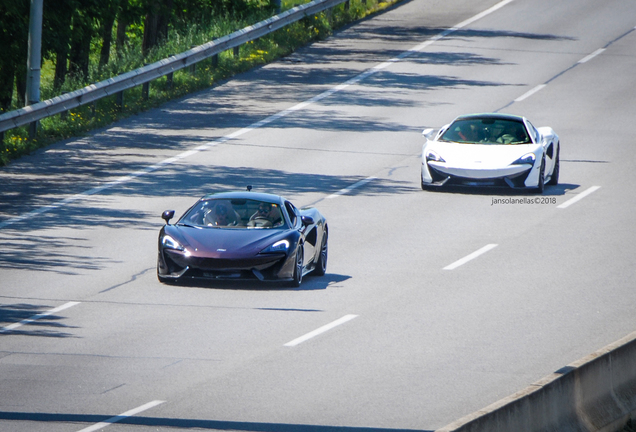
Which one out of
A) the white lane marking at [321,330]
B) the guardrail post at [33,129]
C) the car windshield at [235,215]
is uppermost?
the car windshield at [235,215]

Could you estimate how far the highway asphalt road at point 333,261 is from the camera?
32.6ft

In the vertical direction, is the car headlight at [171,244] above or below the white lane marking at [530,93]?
above

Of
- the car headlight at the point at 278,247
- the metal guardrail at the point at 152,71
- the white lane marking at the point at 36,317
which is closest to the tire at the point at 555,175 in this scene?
the car headlight at the point at 278,247

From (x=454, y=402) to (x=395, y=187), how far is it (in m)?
12.3

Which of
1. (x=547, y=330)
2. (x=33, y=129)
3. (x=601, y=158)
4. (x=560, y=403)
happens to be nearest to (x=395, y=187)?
(x=601, y=158)

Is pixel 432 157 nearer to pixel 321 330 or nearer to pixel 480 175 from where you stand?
pixel 480 175

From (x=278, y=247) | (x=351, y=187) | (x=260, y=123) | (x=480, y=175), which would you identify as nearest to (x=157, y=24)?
(x=260, y=123)

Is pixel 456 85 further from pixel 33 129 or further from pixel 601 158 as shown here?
pixel 33 129

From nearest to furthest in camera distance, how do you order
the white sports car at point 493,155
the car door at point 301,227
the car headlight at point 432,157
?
1. the car door at point 301,227
2. the white sports car at point 493,155
3. the car headlight at point 432,157

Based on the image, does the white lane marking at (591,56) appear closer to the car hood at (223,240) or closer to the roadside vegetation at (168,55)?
the roadside vegetation at (168,55)

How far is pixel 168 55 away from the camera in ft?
104

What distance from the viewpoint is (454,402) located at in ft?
31.7

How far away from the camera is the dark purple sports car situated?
14320 millimetres

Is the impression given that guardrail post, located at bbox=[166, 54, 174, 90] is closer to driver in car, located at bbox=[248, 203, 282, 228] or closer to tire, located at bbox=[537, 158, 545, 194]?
tire, located at bbox=[537, 158, 545, 194]
